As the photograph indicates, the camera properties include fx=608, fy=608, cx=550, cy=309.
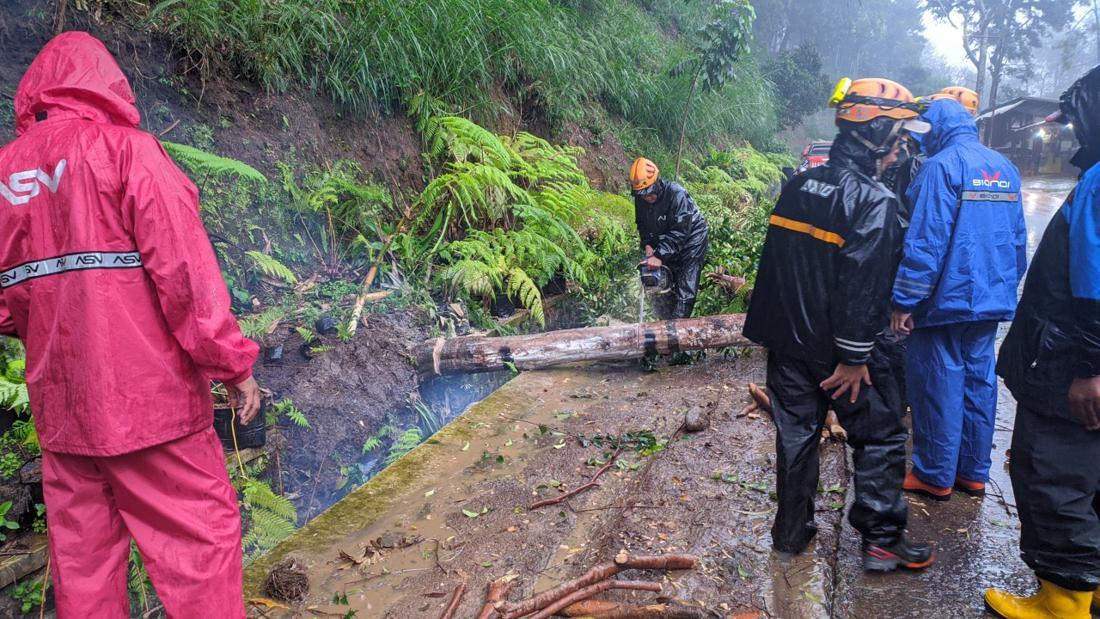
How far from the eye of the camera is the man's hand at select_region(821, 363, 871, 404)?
2568 mm

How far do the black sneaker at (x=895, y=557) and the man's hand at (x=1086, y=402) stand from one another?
91 cm

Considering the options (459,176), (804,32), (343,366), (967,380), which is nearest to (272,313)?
(343,366)

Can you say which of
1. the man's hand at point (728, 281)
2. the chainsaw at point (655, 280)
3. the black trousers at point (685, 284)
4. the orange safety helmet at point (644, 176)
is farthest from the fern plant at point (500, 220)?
the man's hand at point (728, 281)

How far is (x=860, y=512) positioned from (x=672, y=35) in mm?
18012

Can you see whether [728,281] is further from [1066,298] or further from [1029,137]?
[1029,137]

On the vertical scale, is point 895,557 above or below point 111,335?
below

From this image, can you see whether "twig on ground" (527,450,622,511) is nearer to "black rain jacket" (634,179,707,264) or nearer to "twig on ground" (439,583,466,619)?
"twig on ground" (439,583,466,619)

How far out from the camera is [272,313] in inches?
178

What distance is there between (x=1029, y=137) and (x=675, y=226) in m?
31.8

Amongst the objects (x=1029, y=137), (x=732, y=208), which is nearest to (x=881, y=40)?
(x=1029, y=137)

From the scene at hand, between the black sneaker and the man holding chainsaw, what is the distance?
13.6 feet

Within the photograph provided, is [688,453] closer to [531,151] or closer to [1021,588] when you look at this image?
[1021,588]

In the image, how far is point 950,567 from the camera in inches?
109

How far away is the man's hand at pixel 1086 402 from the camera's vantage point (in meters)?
2.06
